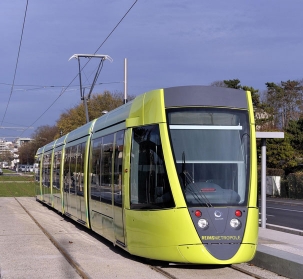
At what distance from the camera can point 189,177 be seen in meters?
9.02

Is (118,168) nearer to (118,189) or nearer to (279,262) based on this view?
(118,189)

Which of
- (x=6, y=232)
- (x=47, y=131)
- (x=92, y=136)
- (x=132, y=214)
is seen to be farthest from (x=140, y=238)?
(x=47, y=131)

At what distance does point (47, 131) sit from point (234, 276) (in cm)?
10044

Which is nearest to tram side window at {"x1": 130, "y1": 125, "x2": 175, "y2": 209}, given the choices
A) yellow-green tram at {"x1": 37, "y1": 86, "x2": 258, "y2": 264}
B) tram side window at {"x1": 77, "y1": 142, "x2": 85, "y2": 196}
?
yellow-green tram at {"x1": 37, "y1": 86, "x2": 258, "y2": 264}

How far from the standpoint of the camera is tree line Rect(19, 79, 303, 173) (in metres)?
48.0

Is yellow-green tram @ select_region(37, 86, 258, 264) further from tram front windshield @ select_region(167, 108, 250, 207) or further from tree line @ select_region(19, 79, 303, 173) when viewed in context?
tree line @ select_region(19, 79, 303, 173)

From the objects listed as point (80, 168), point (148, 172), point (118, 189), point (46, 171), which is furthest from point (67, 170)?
point (148, 172)

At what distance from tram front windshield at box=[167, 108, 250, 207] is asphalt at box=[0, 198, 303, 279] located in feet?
4.05

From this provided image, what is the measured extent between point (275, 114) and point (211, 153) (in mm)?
53140

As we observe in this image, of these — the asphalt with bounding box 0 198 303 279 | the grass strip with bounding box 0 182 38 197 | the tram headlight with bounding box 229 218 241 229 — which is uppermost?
the tram headlight with bounding box 229 218 241 229

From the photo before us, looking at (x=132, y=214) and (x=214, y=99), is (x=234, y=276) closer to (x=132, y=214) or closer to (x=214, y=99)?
(x=132, y=214)

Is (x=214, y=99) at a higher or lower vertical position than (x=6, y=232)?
higher

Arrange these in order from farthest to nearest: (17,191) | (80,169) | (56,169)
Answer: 1. (17,191)
2. (56,169)
3. (80,169)

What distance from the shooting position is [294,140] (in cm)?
4947
